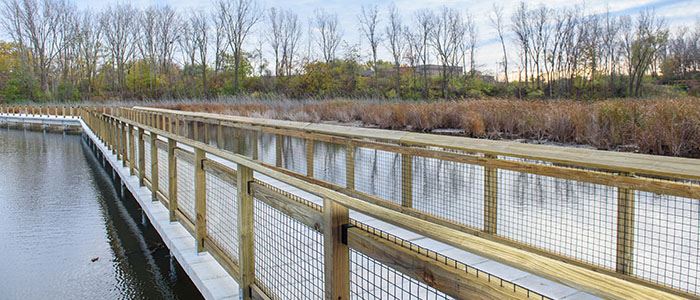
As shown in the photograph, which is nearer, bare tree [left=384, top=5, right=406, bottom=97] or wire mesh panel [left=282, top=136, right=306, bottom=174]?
wire mesh panel [left=282, top=136, right=306, bottom=174]

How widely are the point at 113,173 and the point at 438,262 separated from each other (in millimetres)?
11248

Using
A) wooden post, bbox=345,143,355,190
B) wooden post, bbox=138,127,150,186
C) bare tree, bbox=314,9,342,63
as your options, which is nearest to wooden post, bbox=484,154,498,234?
wooden post, bbox=345,143,355,190

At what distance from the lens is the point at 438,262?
1.64 metres

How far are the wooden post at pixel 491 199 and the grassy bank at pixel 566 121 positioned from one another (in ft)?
22.1

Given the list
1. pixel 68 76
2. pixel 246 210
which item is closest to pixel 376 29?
pixel 68 76

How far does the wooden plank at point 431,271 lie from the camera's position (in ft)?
4.76

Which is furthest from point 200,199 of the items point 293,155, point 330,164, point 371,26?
point 371,26

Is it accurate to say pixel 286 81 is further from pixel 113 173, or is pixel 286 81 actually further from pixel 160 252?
pixel 160 252

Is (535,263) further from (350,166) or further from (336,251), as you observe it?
(350,166)

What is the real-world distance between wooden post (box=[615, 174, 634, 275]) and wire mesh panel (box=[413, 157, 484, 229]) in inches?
63.5

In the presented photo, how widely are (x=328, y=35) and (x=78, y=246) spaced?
4176 cm

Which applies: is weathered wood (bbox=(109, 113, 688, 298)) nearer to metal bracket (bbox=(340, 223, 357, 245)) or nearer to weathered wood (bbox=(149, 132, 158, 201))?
metal bracket (bbox=(340, 223, 357, 245))

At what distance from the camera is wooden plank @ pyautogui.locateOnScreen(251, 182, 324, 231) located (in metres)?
2.45

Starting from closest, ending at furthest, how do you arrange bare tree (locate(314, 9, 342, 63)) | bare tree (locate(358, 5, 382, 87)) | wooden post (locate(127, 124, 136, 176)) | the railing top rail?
1. the railing top rail
2. wooden post (locate(127, 124, 136, 176))
3. bare tree (locate(358, 5, 382, 87))
4. bare tree (locate(314, 9, 342, 63))
